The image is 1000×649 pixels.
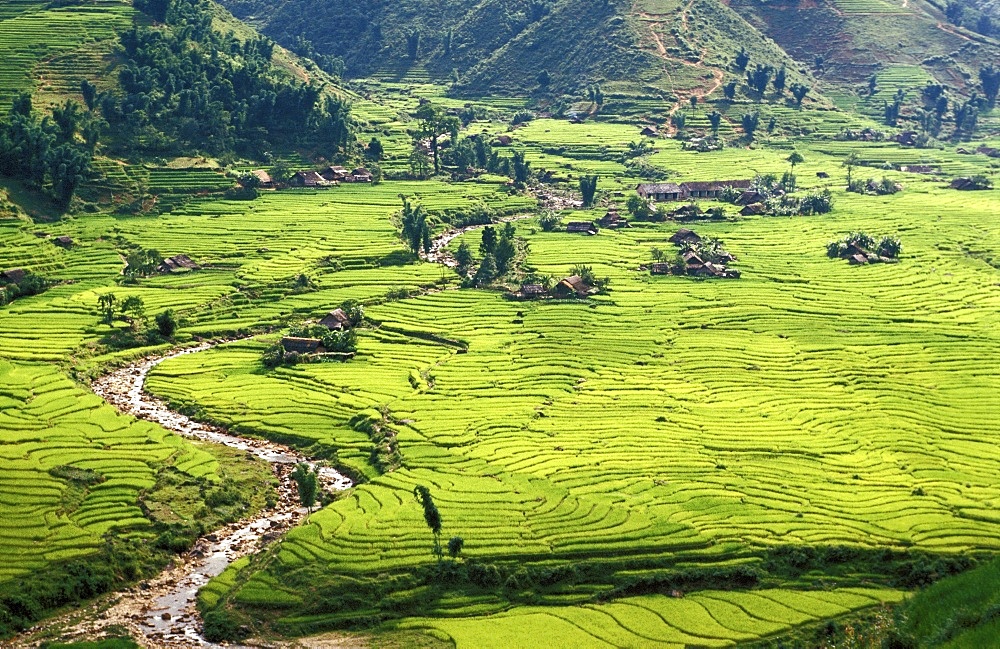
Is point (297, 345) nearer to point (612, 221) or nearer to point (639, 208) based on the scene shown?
point (612, 221)

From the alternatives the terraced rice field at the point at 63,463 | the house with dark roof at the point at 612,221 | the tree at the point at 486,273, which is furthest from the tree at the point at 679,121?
the terraced rice field at the point at 63,463

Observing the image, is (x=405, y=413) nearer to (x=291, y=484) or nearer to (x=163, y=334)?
(x=291, y=484)

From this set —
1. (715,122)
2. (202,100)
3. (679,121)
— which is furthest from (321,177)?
(715,122)

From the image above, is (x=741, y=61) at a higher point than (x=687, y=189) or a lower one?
higher

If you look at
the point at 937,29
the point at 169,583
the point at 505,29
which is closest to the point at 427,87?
the point at 505,29

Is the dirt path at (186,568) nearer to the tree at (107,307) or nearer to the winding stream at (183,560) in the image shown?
Result: the winding stream at (183,560)

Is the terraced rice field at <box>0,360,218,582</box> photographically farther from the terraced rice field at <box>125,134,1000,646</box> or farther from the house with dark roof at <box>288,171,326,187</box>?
the house with dark roof at <box>288,171,326,187</box>

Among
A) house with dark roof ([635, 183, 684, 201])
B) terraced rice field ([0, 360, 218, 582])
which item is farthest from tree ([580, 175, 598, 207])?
terraced rice field ([0, 360, 218, 582])
